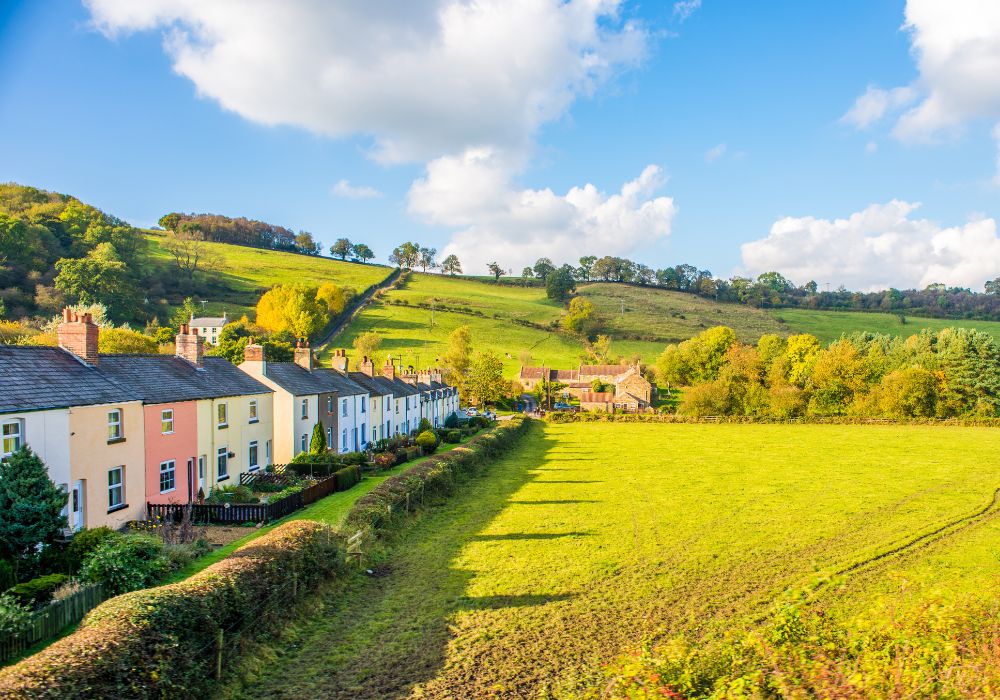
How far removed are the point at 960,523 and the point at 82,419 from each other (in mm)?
35274

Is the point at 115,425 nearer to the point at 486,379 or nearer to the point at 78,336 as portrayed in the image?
the point at 78,336

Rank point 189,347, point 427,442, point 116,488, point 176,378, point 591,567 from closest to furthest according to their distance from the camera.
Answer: point 591,567 → point 116,488 → point 176,378 → point 189,347 → point 427,442

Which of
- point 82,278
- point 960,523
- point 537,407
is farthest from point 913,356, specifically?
point 82,278

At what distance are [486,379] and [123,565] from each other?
7398cm

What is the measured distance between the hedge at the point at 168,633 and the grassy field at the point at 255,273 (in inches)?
4361

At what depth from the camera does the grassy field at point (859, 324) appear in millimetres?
141000

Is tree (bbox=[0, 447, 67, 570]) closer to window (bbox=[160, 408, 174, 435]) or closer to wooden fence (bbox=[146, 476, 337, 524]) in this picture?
wooden fence (bbox=[146, 476, 337, 524])

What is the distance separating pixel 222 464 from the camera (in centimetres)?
3109

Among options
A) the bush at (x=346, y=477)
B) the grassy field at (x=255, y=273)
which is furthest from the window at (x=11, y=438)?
the grassy field at (x=255, y=273)

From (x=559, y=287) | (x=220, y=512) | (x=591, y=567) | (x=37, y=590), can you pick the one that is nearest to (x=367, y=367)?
(x=220, y=512)

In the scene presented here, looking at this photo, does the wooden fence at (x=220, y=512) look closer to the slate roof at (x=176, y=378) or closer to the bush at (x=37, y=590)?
the slate roof at (x=176, y=378)

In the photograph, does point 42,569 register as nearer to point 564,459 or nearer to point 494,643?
point 494,643

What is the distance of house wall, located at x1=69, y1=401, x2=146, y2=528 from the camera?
20.6 metres

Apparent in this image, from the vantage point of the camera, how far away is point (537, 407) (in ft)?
340
